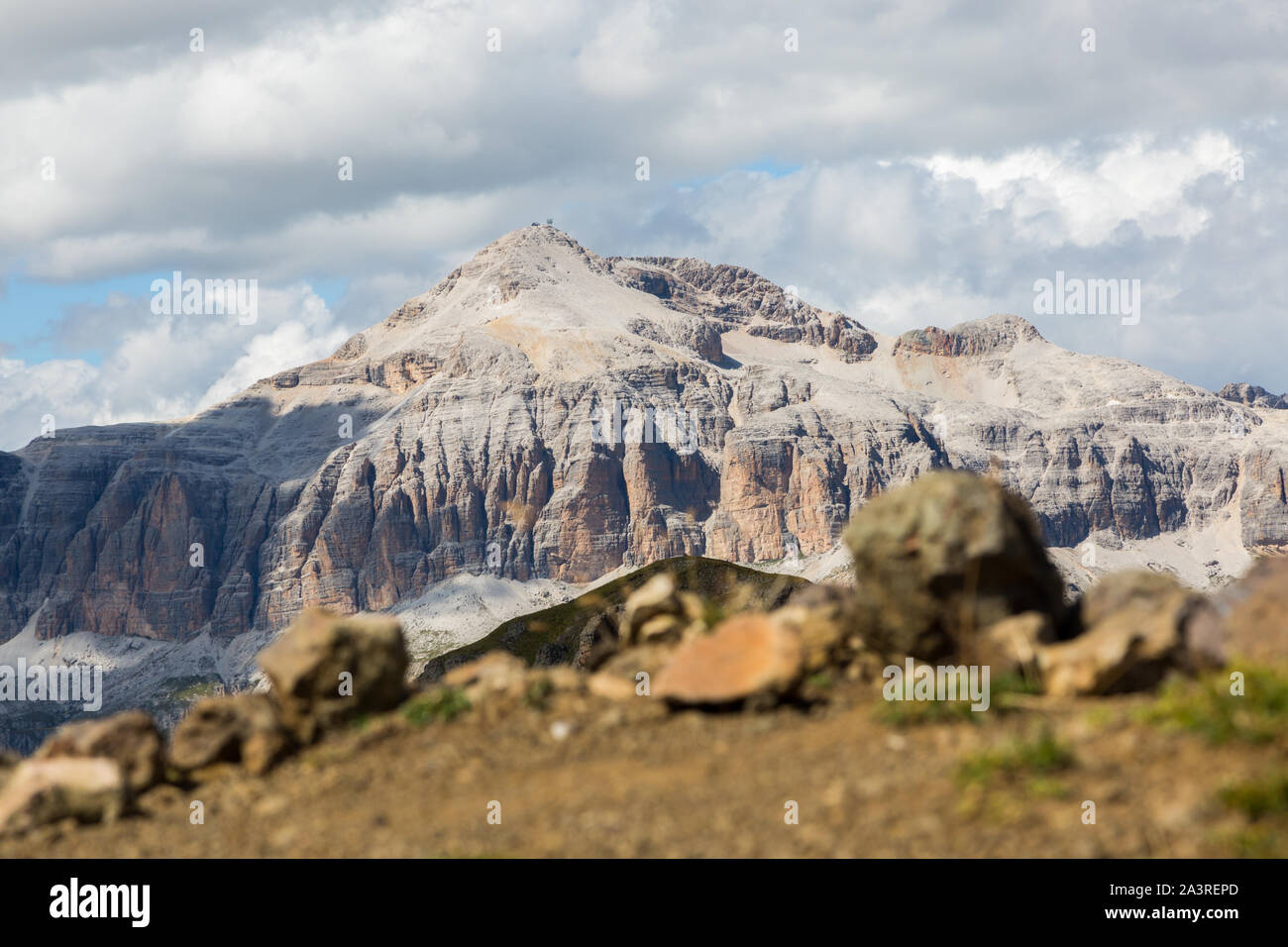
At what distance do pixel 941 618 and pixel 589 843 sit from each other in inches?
249

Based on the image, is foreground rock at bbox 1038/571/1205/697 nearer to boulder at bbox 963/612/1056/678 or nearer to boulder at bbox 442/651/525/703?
boulder at bbox 963/612/1056/678

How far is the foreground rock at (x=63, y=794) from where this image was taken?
17.3 m

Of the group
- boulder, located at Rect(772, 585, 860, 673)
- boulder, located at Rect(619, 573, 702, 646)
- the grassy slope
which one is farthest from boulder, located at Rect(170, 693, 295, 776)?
the grassy slope

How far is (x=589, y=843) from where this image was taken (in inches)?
552

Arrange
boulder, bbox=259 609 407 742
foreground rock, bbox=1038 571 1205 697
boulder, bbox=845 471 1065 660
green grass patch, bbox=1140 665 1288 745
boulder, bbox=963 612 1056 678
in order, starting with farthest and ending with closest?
boulder, bbox=259 609 407 742
boulder, bbox=845 471 1065 660
boulder, bbox=963 612 1056 678
foreground rock, bbox=1038 571 1205 697
green grass patch, bbox=1140 665 1288 745

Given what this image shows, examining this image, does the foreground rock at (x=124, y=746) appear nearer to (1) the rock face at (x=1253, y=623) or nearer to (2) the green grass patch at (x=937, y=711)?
(2) the green grass patch at (x=937, y=711)

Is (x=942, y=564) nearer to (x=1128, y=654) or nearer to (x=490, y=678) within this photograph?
(x=1128, y=654)

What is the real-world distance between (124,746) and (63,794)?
1.44 m

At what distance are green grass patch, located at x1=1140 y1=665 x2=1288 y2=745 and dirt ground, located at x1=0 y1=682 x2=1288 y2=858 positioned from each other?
0.45ft

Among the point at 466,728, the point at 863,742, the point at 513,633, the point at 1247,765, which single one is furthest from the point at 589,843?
the point at 513,633

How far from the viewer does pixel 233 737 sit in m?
19.4

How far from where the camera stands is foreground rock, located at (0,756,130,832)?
17.3 m

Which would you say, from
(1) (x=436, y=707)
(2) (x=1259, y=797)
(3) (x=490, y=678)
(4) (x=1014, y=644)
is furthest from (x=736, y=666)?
(2) (x=1259, y=797)
